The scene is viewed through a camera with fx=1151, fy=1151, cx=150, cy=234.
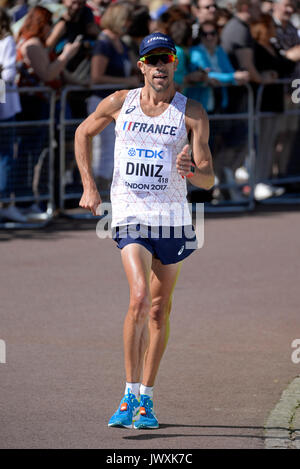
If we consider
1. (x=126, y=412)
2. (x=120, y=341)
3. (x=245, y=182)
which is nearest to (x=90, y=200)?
(x=126, y=412)

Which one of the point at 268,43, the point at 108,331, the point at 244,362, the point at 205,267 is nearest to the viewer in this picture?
the point at 244,362

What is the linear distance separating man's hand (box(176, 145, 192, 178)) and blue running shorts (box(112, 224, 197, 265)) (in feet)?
1.55

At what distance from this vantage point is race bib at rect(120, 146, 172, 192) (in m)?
6.09

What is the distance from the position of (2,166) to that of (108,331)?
4.62 meters

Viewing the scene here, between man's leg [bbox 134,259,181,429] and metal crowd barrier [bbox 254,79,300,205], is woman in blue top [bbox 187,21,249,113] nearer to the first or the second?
metal crowd barrier [bbox 254,79,300,205]

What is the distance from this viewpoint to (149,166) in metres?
6.09

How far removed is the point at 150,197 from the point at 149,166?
0.17 m

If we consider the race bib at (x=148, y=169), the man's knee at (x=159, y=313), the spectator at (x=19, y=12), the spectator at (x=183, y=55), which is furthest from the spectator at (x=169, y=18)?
the man's knee at (x=159, y=313)

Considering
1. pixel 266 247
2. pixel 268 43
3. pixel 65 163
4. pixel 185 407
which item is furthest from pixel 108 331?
pixel 268 43

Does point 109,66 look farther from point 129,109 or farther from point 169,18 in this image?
point 129,109

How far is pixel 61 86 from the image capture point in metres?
13.0

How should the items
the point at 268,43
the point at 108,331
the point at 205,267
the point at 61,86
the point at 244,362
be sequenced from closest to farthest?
the point at 244,362 < the point at 108,331 < the point at 205,267 < the point at 61,86 < the point at 268,43
